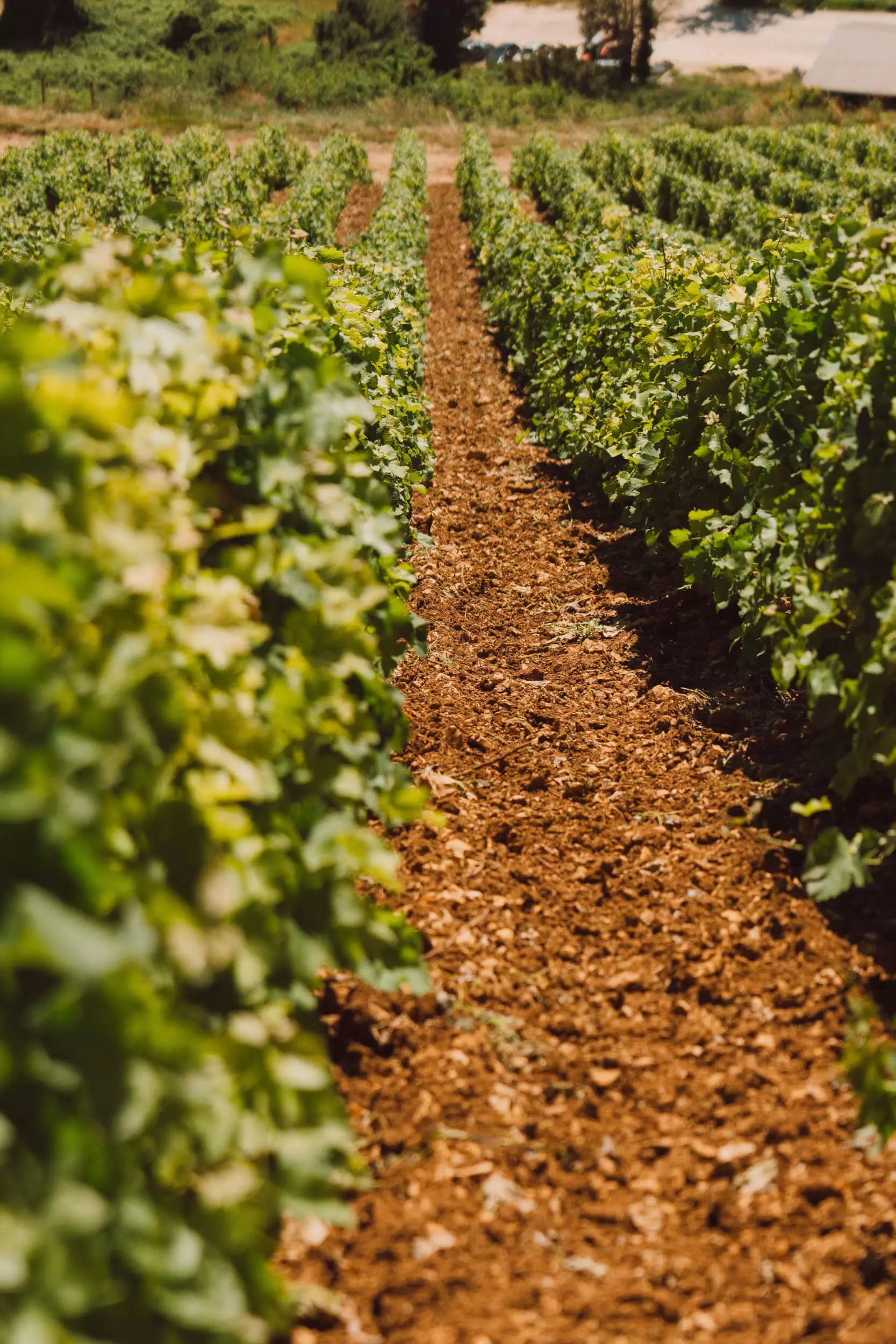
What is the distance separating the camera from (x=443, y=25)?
60.5m

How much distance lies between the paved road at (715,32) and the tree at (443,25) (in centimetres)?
1108

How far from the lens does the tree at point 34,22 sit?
6006cm

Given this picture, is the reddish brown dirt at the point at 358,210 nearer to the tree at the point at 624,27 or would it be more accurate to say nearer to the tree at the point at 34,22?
the tree at the point at 624,27

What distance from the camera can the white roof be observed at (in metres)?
44.0

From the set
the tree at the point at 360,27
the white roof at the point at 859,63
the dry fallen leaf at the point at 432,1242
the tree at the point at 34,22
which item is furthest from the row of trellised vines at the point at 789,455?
the tree at the point at 34,22

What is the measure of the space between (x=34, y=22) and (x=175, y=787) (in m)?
72.4

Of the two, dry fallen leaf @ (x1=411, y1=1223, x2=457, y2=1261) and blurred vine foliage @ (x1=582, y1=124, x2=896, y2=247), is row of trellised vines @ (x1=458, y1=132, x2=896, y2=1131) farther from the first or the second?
blurred vine foliage @ (x1=582, y1=124, x2=896, y2=247)

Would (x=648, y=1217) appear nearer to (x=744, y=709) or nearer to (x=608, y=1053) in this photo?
(x=608, y=1053)

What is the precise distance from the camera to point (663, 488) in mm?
6359

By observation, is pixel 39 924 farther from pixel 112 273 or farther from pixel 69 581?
pixel 112 273

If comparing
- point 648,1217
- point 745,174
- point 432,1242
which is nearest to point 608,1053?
point 648,1217

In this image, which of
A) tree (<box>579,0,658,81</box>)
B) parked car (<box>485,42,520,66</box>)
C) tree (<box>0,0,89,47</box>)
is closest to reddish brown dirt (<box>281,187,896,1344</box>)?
tree (<box>579,0,658,81</box>)

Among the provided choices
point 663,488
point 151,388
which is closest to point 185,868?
point 151,388

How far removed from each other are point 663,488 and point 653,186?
24.6 metres
